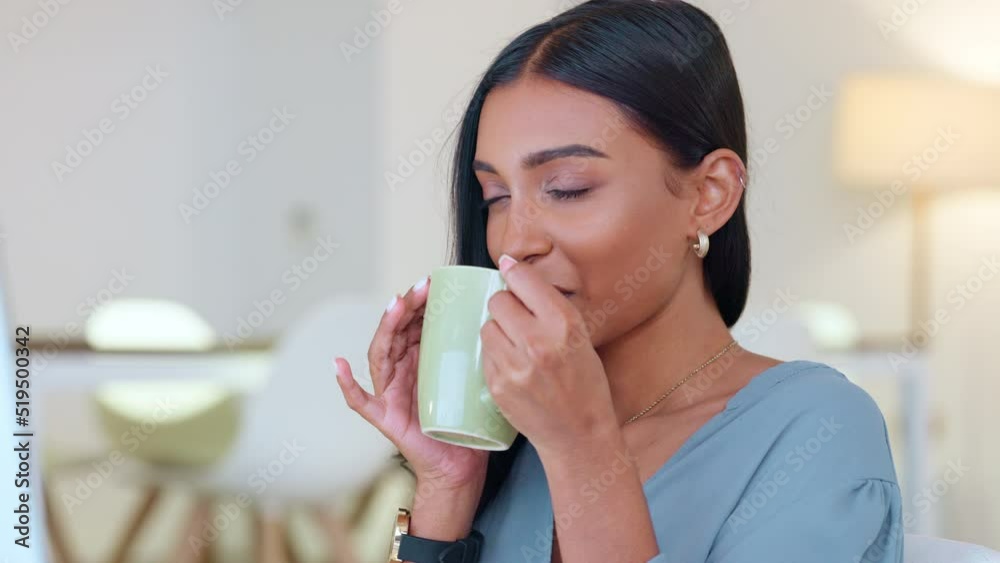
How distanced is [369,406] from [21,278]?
13.1ft

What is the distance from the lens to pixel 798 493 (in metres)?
0.90

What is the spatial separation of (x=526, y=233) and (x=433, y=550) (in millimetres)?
355

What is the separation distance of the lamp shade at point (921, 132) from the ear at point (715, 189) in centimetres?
268

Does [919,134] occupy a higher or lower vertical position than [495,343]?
lower

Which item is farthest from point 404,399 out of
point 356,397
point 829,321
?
point 829,321

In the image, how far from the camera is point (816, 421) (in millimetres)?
957

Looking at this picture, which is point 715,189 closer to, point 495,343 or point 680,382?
point 680,382

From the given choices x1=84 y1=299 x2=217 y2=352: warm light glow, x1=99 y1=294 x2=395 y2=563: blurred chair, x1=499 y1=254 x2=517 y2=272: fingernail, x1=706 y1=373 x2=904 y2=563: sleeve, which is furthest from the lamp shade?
x1=499 y1=254 x2=517 y2=272: fingernail

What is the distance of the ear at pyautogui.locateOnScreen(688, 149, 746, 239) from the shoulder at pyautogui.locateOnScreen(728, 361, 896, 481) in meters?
0.16

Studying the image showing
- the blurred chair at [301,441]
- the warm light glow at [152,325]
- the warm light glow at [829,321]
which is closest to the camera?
the blurred chair at [301,441]

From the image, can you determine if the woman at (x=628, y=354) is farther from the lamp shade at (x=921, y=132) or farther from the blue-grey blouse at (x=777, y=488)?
the lamp shade at (x=921, y=132)

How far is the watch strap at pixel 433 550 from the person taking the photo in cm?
110

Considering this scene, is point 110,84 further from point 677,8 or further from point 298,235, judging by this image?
point 677,8

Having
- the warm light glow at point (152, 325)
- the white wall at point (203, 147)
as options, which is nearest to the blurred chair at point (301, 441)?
the warm light glow at point (152, 325)
